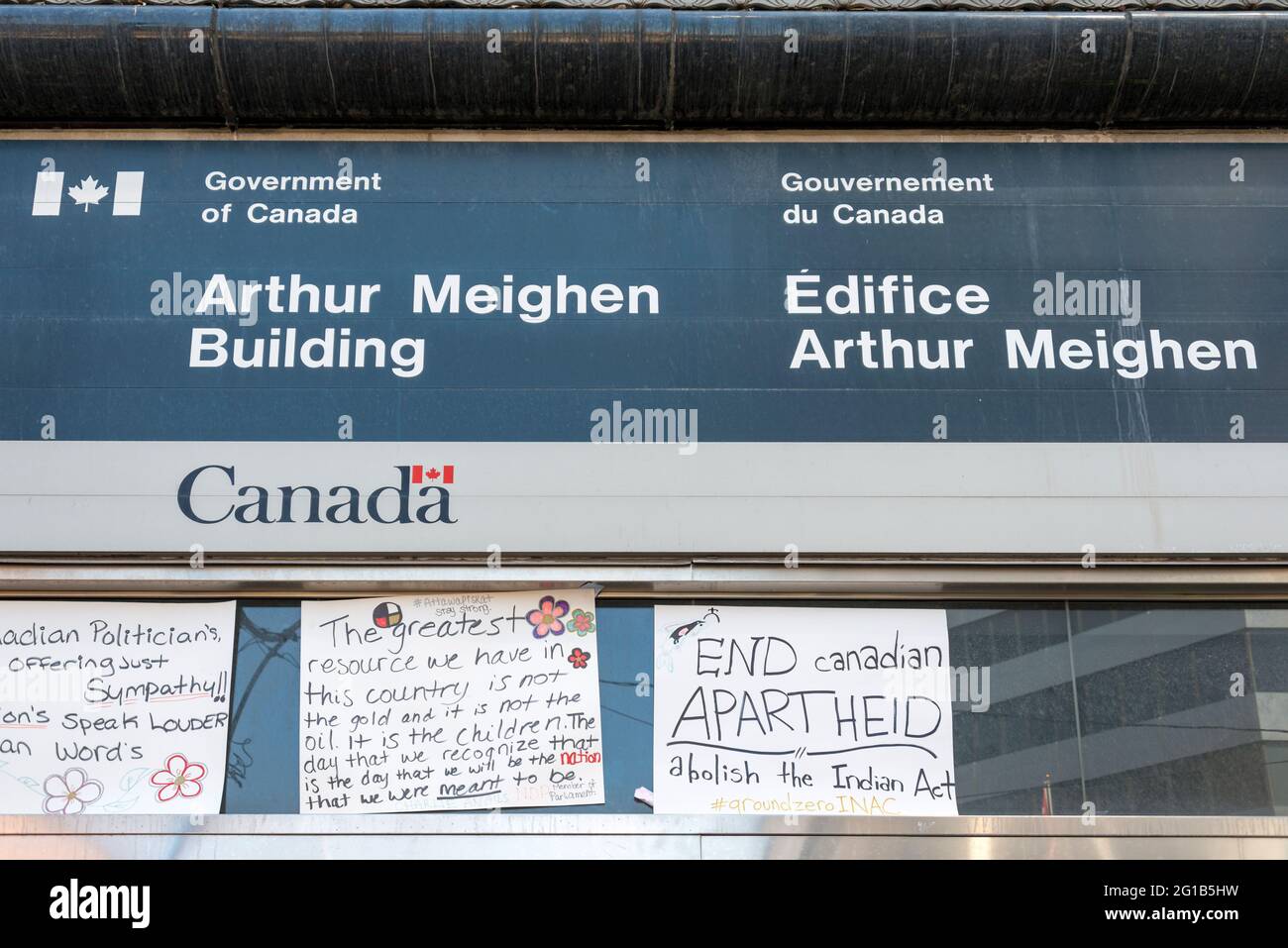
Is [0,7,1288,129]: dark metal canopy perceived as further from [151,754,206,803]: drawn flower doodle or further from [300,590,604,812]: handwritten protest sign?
[151,754,206,803]: drawn flower doodle

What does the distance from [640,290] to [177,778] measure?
8.27ft

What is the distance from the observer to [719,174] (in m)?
5.32

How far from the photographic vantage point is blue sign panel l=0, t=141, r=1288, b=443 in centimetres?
491

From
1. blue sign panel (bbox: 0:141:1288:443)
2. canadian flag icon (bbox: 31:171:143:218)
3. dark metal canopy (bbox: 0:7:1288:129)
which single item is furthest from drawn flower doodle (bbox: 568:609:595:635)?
canadian flag icon (bbox: 31:171:143:218)

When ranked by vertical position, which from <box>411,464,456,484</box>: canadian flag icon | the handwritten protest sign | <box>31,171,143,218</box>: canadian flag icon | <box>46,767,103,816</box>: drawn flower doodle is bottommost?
<box>46,767,103,816</box>: drawn flower doodle

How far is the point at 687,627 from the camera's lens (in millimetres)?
4738

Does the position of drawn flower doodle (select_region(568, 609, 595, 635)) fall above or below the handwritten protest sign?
above

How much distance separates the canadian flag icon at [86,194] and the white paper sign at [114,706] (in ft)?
5.32

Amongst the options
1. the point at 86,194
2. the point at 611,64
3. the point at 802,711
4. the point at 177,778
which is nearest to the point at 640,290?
the point at 611,64

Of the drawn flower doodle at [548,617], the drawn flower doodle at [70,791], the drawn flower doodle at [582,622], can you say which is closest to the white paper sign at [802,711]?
the drawn flower doodle at [582,622]

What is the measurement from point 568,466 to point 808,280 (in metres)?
1.25

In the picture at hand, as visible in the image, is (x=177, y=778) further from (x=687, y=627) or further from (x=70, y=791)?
(x=687, y=627)
